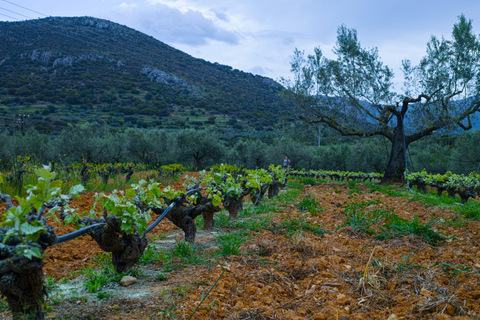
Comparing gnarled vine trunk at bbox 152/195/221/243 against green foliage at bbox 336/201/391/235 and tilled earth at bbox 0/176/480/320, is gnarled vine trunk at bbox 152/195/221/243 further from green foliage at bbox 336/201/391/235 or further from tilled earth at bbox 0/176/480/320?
green foliage at bbox 336/201/391/235

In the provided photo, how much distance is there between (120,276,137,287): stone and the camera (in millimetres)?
2748

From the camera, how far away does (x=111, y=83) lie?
57.7 m

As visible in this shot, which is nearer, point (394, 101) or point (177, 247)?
point (177, 247)

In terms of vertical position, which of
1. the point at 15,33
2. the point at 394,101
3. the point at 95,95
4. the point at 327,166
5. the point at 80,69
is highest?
the point at 15,33

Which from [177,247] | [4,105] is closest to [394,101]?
[177,247]

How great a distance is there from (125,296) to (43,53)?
215 feet

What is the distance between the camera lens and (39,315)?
189 centimetres

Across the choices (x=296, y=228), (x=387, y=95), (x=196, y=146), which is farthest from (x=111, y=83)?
(x=296, y=228)

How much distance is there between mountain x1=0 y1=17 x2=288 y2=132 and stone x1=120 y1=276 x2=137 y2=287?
39523 mm

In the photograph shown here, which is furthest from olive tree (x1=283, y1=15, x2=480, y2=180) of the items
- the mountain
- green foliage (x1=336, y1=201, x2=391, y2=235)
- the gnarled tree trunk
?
the mountain

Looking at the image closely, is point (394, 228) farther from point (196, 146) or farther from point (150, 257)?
point (196, 146)

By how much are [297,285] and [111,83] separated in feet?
202

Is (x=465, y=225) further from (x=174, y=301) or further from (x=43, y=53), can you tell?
(x=43, y=53)

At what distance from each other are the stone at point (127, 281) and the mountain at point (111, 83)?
39.5m
